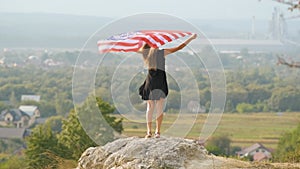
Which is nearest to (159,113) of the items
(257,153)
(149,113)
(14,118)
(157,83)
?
(149,113)

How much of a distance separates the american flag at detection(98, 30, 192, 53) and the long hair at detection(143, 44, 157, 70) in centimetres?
15

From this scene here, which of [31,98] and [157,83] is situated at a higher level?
[157,83]

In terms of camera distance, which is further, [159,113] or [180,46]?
[159,113]

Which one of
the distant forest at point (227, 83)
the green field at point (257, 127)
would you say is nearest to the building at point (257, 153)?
the distant forest at point (227, 83)

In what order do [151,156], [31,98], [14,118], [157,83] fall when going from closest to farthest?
[151,156] < [157,83] < [14,118] < [31,98]

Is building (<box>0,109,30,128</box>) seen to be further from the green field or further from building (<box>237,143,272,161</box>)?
building (<box>237,143,272,161</box>)

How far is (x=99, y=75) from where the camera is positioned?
873 centimetres

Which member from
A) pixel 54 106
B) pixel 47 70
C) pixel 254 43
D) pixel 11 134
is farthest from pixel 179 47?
pixel 254 43

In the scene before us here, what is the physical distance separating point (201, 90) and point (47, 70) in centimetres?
7424

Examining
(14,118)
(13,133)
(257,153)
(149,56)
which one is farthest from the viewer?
(14,118)

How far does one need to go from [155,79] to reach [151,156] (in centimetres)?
109

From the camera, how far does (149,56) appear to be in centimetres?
846

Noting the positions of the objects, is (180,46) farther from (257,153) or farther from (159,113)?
(257,153)

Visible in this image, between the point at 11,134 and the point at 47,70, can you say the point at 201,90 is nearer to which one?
the point at 11,134
